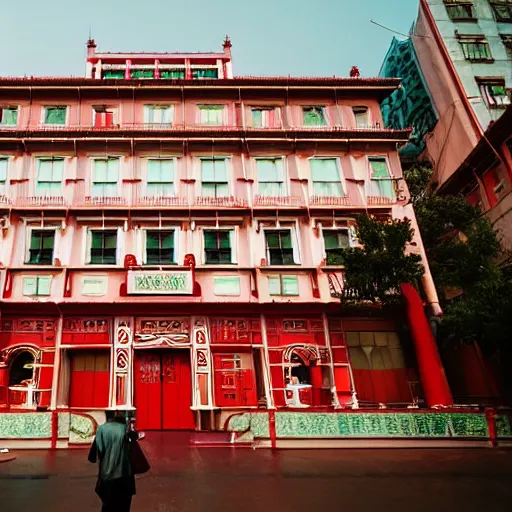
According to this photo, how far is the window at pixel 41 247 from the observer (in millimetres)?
16391

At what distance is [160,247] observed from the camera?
55.2 ft

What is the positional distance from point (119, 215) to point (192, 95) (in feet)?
20.4

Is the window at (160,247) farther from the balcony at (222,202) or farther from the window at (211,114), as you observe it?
the window at (211,114)

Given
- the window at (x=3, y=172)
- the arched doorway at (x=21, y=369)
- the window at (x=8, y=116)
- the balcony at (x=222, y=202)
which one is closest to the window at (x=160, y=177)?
the balcony at (x=222, y=202)

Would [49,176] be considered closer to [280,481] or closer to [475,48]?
[280,481]

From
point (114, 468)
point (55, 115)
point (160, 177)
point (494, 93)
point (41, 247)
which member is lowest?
point (114, 468)

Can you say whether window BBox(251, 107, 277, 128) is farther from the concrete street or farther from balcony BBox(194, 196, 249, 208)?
the concrete street

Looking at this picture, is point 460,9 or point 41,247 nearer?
point 41,247

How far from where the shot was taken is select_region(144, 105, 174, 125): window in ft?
62.8

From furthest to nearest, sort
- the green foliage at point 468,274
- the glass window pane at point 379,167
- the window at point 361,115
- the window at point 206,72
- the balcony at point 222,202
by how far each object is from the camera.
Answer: the window at point 206,72 → the window at point 361,115 → the glass window pane at point 379,167 → the balcony at point 222,202 → the green foliage at point 468,274

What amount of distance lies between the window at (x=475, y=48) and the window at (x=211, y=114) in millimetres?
14649

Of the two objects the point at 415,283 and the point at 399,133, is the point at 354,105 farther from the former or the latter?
the point at 415,283

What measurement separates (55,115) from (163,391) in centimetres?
1188

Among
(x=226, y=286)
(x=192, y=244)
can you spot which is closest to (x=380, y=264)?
(x=226, y=286)
